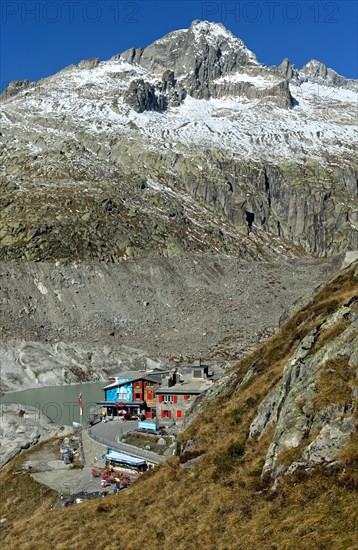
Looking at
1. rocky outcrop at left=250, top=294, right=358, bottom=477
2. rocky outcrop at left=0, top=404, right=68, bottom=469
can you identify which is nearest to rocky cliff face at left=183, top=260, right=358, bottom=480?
rocky outcrop at left=250, top=294, right=358, bottom=477

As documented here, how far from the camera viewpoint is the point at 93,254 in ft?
529

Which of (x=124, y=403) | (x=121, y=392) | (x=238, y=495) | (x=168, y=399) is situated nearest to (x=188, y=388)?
(x=168, y=399)

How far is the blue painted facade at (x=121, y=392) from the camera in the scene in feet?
206

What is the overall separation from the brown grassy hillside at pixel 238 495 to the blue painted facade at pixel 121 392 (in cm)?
2556

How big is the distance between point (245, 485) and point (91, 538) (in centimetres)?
731

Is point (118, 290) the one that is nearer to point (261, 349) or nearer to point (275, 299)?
point (275, 299)

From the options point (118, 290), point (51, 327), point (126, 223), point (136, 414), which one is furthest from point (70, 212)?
point (136, 414)

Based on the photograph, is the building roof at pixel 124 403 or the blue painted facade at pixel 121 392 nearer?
the building roof at pixel 124 403

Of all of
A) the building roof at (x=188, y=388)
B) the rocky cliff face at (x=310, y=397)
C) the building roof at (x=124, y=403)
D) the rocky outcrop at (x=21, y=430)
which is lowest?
the rocky outcrop at (x=21, y=430)

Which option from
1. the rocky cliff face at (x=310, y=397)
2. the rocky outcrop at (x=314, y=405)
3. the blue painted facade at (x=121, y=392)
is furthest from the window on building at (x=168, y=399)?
the rocky outcrop at (x=314, y=405)

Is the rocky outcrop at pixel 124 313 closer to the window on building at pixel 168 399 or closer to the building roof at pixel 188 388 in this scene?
the building roof at pixel 188 388

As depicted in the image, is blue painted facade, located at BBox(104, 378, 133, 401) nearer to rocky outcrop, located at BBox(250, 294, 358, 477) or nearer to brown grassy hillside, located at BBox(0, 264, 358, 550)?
brown grassy hillside, located at BBox(0, 264, 358, 550)

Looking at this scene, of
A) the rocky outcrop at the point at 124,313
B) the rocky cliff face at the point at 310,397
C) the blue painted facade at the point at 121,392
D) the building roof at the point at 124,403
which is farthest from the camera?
the rocky outcrop at the point at 124,313

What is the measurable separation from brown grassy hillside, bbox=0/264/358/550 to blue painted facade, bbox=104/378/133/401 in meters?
25.6
